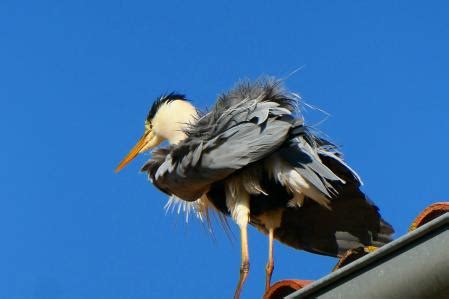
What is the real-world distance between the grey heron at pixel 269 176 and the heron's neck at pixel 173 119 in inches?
20.6

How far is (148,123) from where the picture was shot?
7.13 m

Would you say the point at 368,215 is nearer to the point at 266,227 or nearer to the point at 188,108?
the point at 266,227

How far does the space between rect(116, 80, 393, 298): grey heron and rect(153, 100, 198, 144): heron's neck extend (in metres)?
0.52

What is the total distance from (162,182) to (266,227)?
0.68 metres

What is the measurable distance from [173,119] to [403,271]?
4.16 meters

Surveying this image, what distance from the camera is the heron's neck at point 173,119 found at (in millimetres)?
6570

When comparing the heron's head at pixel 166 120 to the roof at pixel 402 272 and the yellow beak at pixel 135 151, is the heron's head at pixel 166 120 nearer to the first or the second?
the yellow beak at pixel 135 151

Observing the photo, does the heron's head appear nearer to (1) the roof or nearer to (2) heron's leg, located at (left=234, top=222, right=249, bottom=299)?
(2) heron's leg, located at (left=234, top=222, right=249, bottom=299)

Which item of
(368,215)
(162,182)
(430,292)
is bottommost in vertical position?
(430,292)

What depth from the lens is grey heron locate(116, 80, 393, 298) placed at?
547cm

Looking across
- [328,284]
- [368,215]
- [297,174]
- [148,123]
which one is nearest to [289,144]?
[297,174]

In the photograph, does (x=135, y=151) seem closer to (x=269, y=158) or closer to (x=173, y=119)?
(x=173, y=119)

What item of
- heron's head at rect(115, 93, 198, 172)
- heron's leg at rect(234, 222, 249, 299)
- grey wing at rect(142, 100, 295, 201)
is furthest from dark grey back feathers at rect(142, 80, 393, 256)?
heron's head at rect(115, 93, 198, 172)

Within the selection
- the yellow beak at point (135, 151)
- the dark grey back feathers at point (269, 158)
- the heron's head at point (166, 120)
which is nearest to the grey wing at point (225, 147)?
the dark grey back feathers at point (269, 158)
